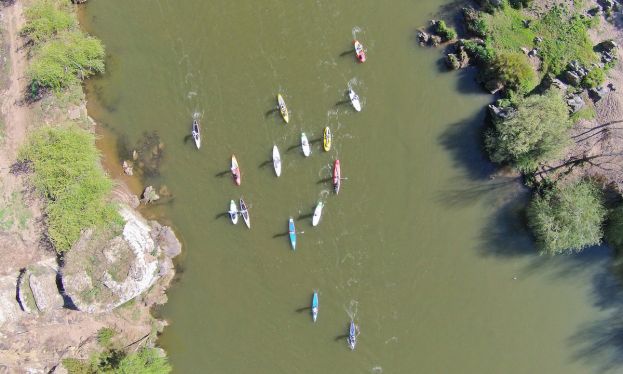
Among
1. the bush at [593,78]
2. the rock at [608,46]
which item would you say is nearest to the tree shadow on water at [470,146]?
the bush at [593,78]

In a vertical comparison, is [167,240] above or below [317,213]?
above

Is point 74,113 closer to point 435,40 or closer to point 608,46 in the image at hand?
point 435,40

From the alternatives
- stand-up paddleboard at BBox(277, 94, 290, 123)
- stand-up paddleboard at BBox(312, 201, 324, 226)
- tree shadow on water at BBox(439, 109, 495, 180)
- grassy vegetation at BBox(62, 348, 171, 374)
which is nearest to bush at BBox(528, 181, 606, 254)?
tree shadow on water at BBox(439, 109, 495, 180)

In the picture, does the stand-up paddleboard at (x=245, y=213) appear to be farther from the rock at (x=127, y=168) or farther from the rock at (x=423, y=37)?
the rock at (x=423, y=37)

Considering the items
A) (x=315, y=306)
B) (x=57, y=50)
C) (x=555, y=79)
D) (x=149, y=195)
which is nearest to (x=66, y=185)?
(x=149, y=195)

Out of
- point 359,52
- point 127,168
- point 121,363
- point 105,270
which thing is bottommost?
point 121,363

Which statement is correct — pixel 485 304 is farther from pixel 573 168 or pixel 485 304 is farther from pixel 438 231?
pixel 573 168

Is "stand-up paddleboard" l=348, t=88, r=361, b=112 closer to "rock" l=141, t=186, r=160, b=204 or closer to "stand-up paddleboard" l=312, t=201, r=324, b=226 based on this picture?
"stand-up paddleboard" l=312, t=201, r=324, b=226
